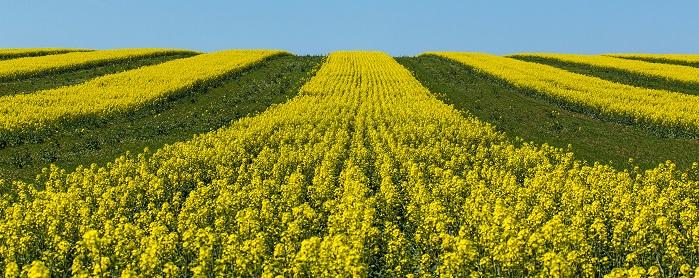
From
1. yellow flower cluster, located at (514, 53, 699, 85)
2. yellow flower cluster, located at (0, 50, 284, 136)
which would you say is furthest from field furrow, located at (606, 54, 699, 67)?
→ yellow flower cluster, located at (0, 50, 284, 136)

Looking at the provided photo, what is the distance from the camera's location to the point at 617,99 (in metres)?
50.4

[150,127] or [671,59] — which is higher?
[671,59]

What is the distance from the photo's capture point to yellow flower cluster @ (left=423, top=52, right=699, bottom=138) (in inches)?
1639

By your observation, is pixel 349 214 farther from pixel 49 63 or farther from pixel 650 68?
pixel 650 68

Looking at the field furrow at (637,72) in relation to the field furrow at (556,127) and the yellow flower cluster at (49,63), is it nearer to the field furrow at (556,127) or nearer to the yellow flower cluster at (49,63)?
the field furrow at (556,127)

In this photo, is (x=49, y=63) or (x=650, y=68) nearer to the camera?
(x=49, y=63)

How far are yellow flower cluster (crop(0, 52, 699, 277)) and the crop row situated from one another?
13.9 metres

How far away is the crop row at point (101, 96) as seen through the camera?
126 feet

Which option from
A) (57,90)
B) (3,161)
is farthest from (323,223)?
(57,90)

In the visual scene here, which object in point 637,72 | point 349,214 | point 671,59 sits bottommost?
point 349,214

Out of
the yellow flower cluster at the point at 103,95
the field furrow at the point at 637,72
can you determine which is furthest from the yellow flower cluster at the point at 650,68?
the yellow flower cluster at the point at 103,95

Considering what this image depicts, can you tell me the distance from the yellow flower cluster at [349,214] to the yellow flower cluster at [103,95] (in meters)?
14.0

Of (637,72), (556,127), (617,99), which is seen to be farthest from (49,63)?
(637,72)

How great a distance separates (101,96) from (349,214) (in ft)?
129
